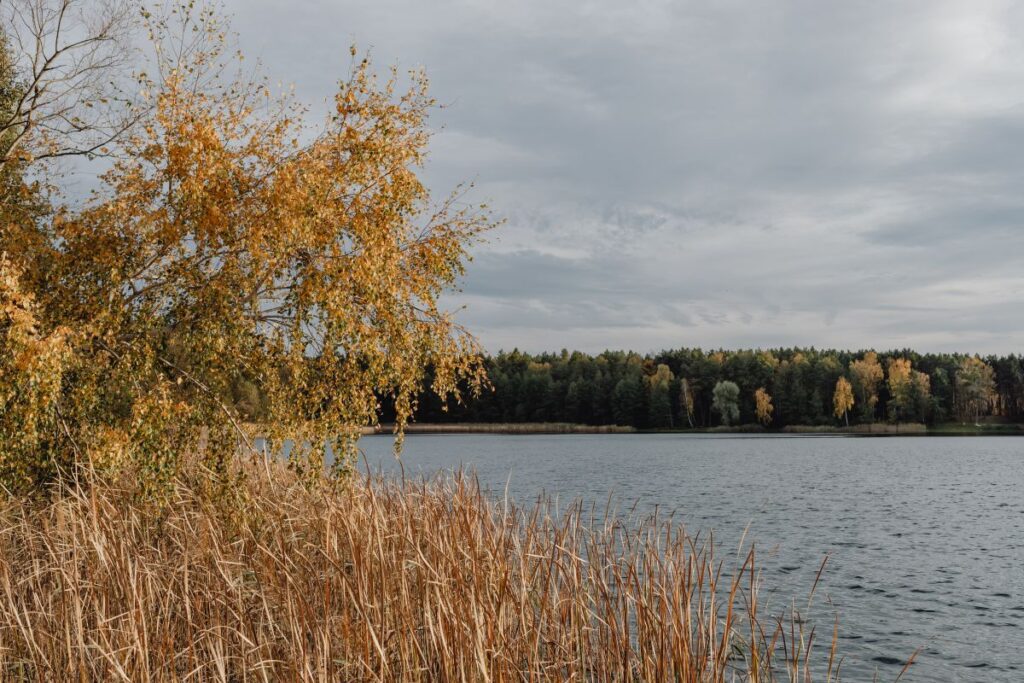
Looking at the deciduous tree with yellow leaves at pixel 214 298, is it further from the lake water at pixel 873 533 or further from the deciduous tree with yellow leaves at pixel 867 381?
the deciduous tree with yellow leaves at pixel 867 381

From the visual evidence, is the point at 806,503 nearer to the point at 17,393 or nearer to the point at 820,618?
the point at 820,618

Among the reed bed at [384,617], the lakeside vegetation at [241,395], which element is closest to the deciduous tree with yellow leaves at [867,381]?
the lakeside vegetation at [241,395]

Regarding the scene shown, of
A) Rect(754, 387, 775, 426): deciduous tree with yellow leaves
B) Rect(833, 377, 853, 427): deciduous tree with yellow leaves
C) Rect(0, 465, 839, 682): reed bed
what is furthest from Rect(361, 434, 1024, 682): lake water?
Rect(754, 387, 775, 426): deciduous tree with yellow leaves

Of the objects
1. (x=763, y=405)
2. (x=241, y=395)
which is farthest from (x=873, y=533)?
(x=763, y=405)

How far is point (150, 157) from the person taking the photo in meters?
12.4

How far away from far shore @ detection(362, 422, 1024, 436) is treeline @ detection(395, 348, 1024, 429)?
212cm

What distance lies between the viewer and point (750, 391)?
140750 mm

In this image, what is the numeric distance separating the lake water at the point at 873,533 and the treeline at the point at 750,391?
248 ft

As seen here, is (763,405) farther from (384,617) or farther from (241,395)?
(384,617)

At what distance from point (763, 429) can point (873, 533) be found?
115051 mm

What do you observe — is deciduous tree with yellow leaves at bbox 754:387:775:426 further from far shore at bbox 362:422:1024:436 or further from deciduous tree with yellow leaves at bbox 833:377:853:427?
deciduous tree with yellow leaves at bbox 833:377:853:427

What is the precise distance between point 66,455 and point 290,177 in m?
5.66

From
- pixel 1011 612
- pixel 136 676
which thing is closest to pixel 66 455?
pixel 136 676

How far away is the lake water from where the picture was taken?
13281 millimetres
